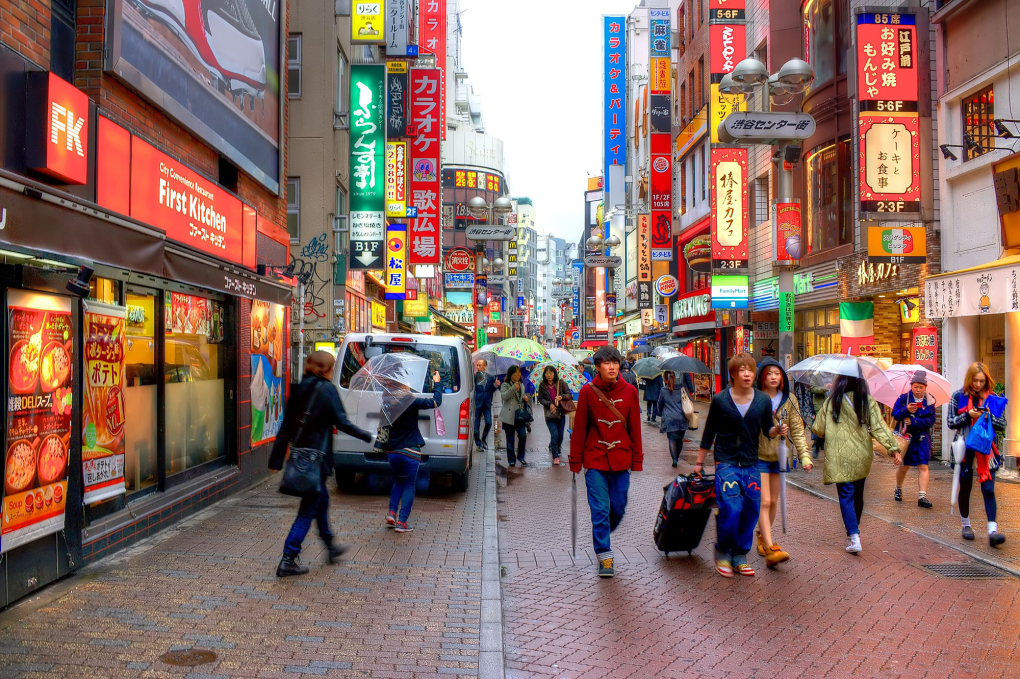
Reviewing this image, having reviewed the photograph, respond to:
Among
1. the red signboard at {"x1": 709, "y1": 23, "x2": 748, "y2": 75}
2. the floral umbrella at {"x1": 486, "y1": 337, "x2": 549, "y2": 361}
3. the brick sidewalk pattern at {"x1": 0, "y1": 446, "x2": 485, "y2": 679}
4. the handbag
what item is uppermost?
the red signboard at {"x1": 709, "y1": 23, "x2": 748, "y2": 75}

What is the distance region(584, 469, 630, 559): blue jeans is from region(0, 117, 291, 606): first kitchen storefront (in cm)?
390

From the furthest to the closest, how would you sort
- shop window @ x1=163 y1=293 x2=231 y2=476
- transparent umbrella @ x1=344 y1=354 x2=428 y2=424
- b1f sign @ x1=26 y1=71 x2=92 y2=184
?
1. shop window @ x1=163 y1=293 x2=231 y2=476
2. transparent umbrella @ x1=344 y1=354 x2=428 y2=424
3. b1f sign @ x1=26 y1=71 x2=92 y2=184

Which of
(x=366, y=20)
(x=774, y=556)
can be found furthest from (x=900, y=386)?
(x=366, y=20)

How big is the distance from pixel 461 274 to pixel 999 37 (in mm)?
40669

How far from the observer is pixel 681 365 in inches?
678

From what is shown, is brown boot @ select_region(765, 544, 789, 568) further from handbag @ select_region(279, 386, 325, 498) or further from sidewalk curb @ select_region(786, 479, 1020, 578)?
handbag @ select_region(279, 386, 325, 498)

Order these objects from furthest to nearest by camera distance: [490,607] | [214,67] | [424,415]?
[424,415]
[214,67]
[490,607]

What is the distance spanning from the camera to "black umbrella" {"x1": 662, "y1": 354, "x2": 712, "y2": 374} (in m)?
16.9

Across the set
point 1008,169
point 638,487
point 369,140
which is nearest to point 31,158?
point 638,487

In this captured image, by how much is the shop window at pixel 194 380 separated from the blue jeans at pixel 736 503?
5.73 meters

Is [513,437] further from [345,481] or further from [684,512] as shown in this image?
[684,512]

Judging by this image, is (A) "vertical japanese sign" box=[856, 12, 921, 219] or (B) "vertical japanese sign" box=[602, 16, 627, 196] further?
(B) "vertical japanese sign" box=[602, 16, 627, 196]

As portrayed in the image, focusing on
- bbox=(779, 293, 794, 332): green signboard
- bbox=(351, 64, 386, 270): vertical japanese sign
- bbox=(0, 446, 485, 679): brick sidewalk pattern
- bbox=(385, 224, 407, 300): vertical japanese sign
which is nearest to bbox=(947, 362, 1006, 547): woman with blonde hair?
bbox=(0, 446, 485, 679): brick sidewalk pattern

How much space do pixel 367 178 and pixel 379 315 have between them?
11.0 meters
